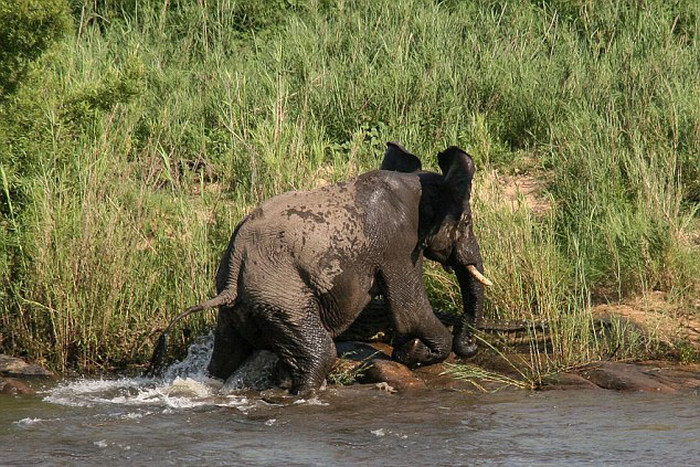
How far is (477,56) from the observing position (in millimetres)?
12281

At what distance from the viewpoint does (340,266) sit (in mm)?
7934

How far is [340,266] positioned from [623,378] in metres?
1.89

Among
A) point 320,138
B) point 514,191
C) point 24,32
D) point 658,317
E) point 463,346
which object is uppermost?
point 24,32

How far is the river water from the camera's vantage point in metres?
6.70

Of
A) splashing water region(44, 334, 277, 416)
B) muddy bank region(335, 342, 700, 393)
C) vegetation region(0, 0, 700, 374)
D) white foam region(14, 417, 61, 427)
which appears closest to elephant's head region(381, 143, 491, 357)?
muddy bank region(335, 342, 700, 393)

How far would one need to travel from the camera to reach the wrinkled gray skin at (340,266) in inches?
309

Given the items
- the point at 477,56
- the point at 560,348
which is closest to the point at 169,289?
the point at 560,348

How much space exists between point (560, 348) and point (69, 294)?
3342mm

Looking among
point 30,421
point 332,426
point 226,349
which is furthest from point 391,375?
point 30,421

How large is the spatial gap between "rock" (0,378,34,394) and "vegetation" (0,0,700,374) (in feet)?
1.61

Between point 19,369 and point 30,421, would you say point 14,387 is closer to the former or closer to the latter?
point 19,369

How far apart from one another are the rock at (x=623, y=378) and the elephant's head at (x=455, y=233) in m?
0.86

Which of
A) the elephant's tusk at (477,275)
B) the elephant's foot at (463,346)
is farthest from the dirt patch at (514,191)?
the elephant's foot at (463,346)

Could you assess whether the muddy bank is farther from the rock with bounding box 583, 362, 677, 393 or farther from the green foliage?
the green foliage
